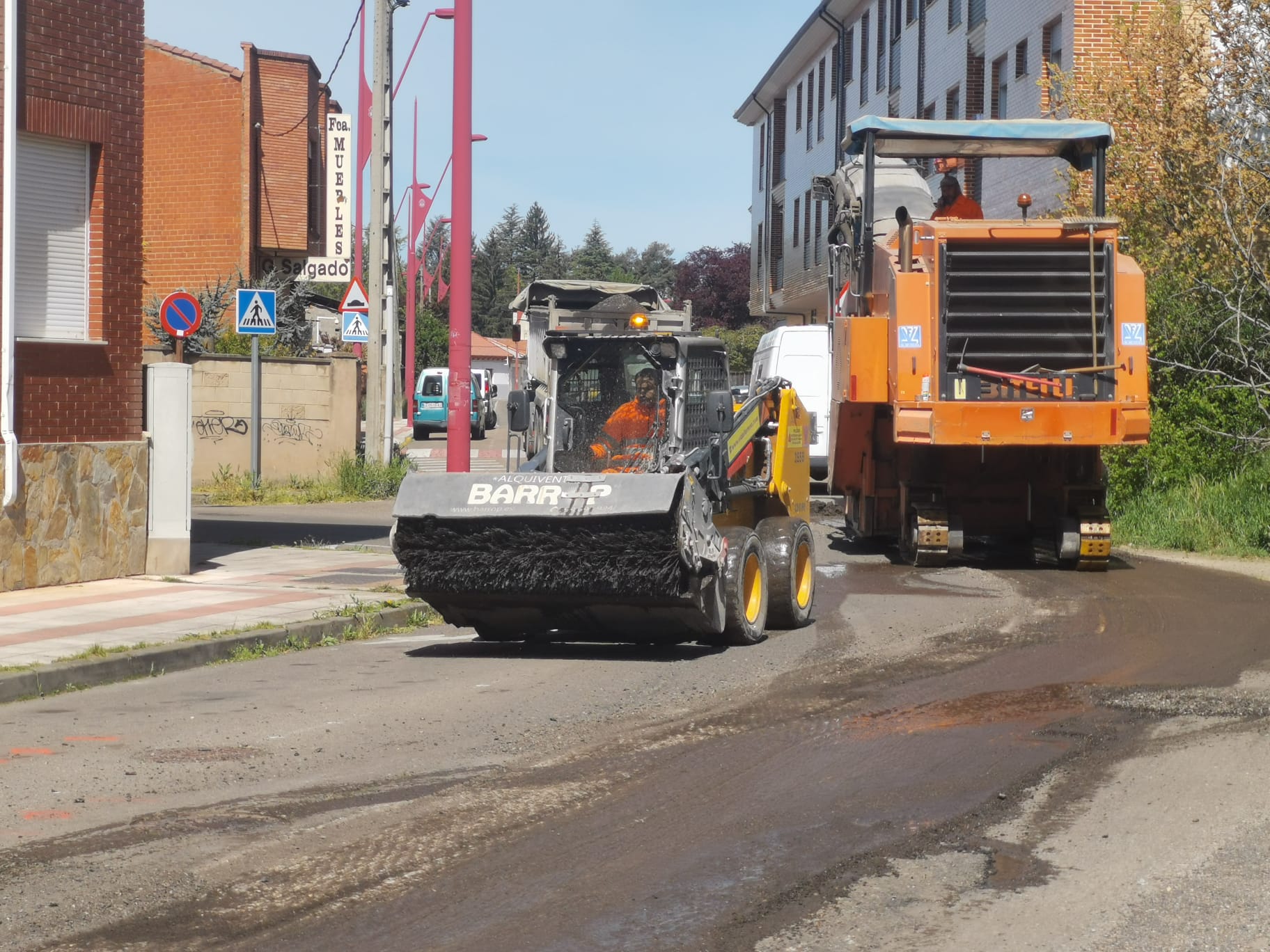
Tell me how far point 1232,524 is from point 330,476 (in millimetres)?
14865

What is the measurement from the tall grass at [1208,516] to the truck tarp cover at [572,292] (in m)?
13.1

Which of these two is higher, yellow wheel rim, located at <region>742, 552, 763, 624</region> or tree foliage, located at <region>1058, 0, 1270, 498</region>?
A: tree foliage, located at <region>1058, 0, 1270, 498</region>

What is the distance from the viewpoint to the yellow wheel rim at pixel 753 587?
36.4 ft

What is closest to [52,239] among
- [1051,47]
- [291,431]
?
[291,431]

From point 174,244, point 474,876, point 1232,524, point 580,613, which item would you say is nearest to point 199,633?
point 580,613

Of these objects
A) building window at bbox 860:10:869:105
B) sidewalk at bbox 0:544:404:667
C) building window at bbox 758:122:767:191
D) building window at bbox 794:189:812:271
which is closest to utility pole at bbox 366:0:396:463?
sidewalk at bbox 0:544:404:667

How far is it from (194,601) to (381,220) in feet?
40.7

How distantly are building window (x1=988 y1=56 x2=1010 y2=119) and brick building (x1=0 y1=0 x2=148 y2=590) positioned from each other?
22.7 metres

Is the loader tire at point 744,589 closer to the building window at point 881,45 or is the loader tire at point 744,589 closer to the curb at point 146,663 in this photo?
the curb at point 146,663

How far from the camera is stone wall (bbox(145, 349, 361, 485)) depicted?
85.4 feet

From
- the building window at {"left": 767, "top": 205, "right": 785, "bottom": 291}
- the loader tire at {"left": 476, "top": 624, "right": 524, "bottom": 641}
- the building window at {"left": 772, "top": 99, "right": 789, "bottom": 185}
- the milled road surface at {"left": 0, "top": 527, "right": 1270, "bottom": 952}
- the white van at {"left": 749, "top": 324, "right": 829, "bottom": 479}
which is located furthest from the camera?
the building window at {"left": 772, "top": 99, "right": 789, "bottom": 185}

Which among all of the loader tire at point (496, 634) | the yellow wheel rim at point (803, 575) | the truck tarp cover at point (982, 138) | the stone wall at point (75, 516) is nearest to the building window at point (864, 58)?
the truck tarp cover at point (982, 138)

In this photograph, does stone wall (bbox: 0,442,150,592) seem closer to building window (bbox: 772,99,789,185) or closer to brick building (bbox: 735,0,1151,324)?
brick building (bbox: 735,0,1151,324)

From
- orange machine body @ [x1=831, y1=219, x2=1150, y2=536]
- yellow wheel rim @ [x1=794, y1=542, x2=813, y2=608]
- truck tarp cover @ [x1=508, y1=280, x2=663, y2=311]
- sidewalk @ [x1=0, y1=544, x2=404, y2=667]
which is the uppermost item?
truck tarp cover @ [x1=508, y1=280, x2=663, y2=311]
